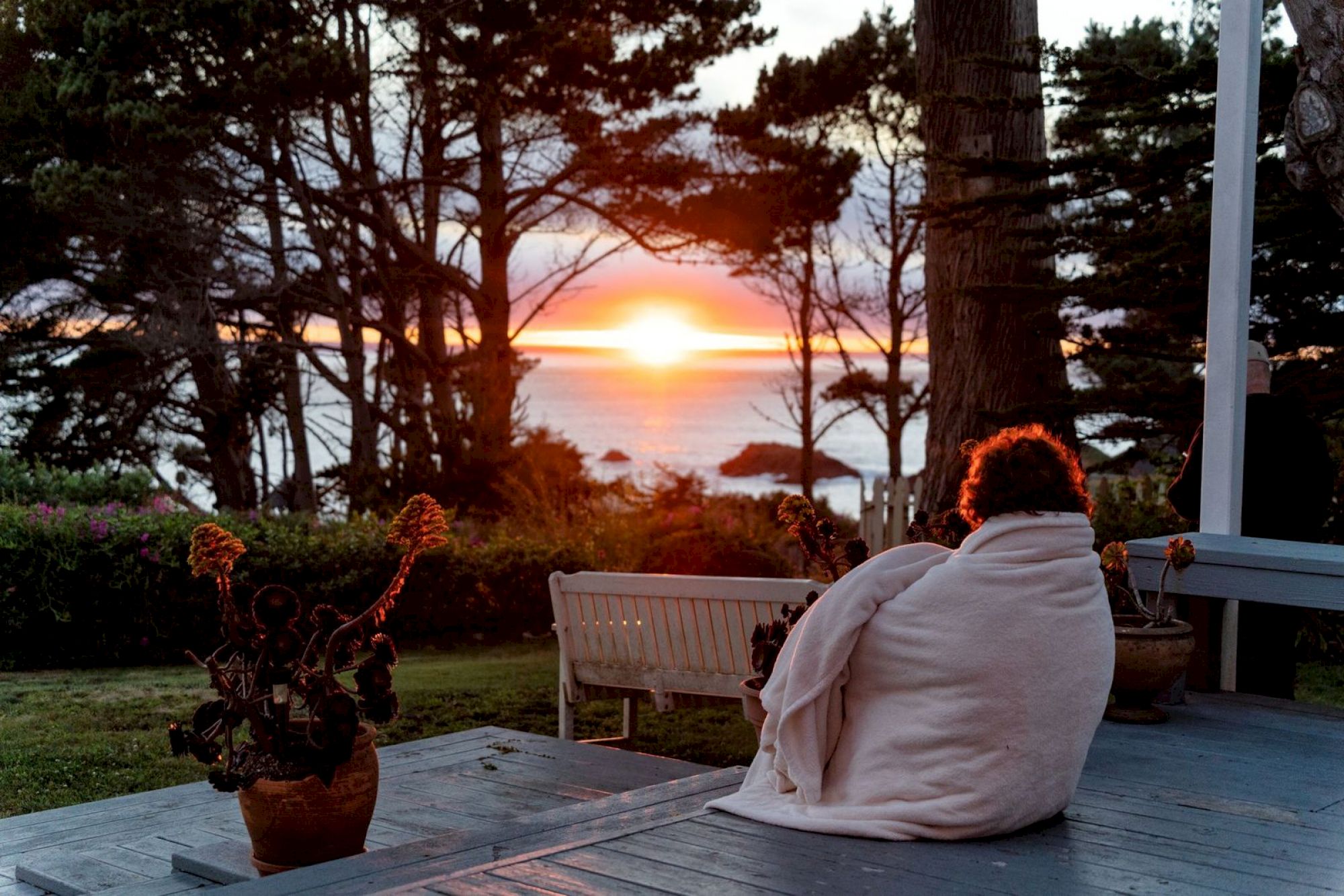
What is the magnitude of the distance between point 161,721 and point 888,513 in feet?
29.6

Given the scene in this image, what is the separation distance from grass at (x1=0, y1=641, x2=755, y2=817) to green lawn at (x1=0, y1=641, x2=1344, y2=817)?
1 centimetres

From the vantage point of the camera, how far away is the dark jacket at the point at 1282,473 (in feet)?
19.9

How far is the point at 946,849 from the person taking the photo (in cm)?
327

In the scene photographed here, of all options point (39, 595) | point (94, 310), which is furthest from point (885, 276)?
point (39, 595)

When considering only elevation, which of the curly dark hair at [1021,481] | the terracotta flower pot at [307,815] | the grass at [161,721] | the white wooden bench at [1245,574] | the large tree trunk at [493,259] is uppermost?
the large tree trunk at [493,259]

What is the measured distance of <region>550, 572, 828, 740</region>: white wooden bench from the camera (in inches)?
229

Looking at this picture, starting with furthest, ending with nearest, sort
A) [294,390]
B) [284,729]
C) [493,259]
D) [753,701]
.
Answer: [294,390] < [493,259] < [753,701] < [284,729]

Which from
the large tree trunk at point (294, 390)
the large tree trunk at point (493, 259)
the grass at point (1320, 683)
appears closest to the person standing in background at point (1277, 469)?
the grass at point (1320, 683)

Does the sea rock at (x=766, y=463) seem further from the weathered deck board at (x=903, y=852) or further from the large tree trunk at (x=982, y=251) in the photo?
the weathered deck board at (x=903, y=852)

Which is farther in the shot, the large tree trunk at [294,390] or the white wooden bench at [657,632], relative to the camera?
the large tree trunk at [294,390]

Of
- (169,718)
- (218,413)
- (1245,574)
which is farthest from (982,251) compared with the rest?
(218,413)

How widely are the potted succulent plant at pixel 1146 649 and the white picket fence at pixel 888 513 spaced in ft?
29.8

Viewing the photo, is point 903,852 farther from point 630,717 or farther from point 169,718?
point 169,718

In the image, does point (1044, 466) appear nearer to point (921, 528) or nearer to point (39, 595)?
point (921, 528)
